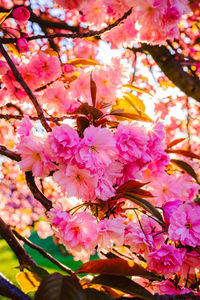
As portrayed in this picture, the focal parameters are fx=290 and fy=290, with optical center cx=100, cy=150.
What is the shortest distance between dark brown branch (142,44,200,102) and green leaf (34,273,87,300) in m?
1.93

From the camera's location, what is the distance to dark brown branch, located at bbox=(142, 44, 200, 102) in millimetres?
2207

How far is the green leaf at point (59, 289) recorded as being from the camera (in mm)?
523

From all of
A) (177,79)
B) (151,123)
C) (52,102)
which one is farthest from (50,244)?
(151,123)

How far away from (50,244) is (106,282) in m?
5.54

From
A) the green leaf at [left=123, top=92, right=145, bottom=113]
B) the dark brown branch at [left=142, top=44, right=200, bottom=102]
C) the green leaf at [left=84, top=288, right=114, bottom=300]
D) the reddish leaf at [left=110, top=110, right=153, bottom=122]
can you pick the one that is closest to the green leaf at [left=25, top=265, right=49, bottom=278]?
the green leaf at [left=84, top=288, right=114, bottom=300]

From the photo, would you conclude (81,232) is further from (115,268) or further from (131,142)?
(131,142)

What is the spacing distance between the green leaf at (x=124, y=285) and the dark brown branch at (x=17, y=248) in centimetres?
18

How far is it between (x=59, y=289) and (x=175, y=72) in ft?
6.62

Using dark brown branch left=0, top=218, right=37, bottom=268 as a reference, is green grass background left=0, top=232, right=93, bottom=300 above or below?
below

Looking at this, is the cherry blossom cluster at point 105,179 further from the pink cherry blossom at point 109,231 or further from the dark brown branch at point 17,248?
the dark brown branch at point 17,248

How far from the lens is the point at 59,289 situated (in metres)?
0.54

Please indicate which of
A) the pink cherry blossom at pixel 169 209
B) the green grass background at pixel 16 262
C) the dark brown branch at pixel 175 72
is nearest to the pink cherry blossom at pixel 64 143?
the pink cherry blossom at pixel 169 209

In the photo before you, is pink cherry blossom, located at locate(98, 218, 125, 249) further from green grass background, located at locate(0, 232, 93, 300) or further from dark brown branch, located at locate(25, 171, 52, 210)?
green grass background, located at locate(0, 232, 93, 300)

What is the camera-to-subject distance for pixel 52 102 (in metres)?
1.31
